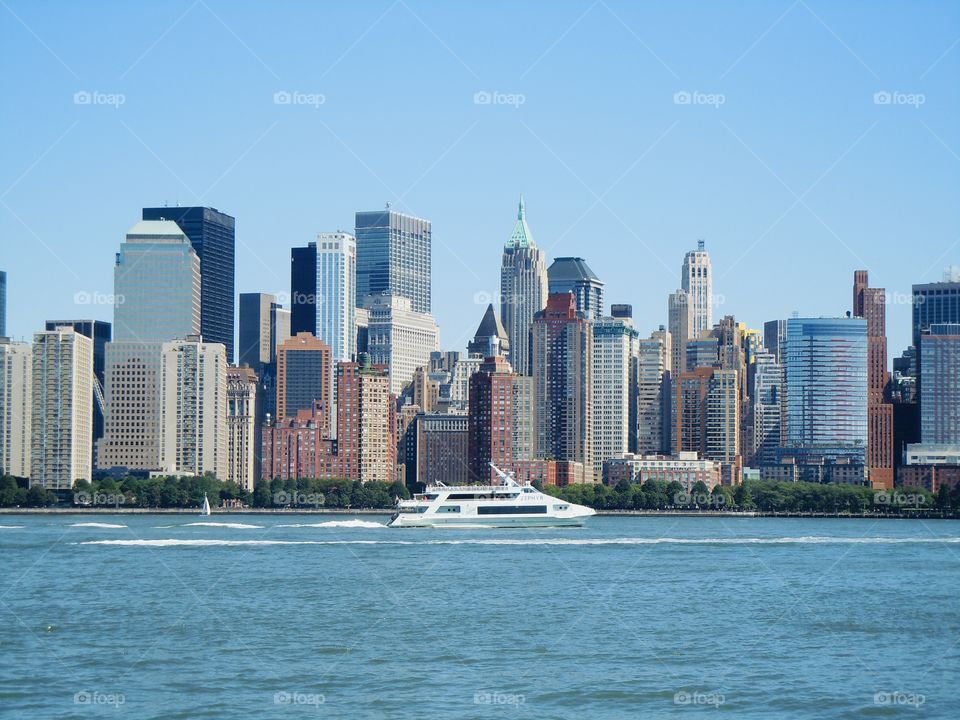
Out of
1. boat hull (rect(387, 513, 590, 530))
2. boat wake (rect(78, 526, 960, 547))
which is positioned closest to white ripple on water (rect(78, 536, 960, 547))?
boat wake (rect(78, 526, 960, 547))

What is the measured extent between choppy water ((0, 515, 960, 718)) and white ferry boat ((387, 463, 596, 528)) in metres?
25.4

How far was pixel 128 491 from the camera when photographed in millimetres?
188250

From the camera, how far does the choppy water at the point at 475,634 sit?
3616 cm

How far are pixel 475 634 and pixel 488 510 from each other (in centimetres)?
6405

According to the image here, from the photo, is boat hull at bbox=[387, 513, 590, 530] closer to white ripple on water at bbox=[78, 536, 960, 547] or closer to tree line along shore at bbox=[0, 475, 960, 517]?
white ripple on water at bbox=[78, 536, 960, 547]

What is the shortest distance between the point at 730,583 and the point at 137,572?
2469cm

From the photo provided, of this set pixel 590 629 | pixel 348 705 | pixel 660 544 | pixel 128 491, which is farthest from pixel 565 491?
pixel 348 705

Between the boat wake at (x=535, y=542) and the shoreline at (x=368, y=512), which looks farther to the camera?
the shoreline at (x=368, y=512)

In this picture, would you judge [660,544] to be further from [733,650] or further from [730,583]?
[733,650]

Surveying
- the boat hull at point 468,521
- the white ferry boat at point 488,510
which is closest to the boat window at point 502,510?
the white ferry boat at point 488,510

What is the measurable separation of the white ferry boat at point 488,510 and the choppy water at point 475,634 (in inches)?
1001

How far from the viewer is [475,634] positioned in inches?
1843

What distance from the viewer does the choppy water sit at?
36156 mm

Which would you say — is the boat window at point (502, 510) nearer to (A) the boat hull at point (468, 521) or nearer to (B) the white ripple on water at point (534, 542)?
(A) the boat hull at point (468, 521)
